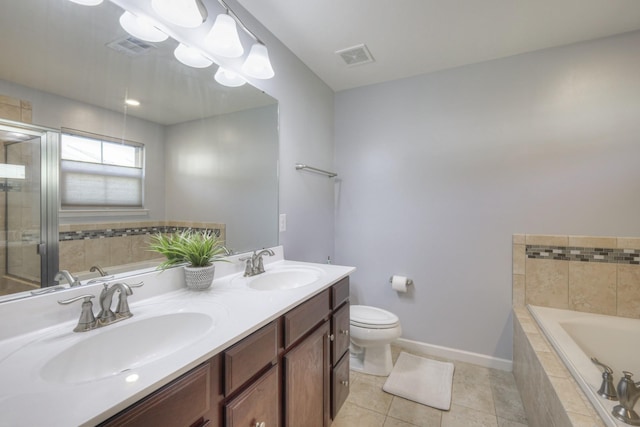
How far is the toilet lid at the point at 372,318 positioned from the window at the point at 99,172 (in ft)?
5.22

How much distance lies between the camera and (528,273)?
2070mm

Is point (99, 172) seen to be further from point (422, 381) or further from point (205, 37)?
point (422, 381)

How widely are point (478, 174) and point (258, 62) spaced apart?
5.90 ft

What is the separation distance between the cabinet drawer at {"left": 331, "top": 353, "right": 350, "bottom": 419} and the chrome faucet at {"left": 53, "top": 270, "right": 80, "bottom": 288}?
1.23 m

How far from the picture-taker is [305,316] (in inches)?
48.6

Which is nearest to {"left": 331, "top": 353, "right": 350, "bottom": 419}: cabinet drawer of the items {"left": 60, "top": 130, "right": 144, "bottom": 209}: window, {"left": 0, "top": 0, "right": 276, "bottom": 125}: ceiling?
{"left": 60, "top": 130, "right": 144, "bottom": 209}: window

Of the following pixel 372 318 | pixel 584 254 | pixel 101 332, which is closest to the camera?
pixel 101 332

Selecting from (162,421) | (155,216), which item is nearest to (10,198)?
(155,216)

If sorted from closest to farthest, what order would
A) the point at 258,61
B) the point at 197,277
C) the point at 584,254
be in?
the point at 197,277 → the point at 258,61 → the point at 584,254

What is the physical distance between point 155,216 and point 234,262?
1.66 ft

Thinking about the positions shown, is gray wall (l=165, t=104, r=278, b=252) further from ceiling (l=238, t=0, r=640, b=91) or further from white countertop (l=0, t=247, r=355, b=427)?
ceiling (l=238, t=0, r=640, b=91)

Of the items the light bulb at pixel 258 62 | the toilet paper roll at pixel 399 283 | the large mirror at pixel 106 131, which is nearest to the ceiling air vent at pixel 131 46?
the large mirror at pixel 106 131

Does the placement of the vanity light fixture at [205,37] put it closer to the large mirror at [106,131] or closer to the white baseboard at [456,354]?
the large mirror at [106,131]

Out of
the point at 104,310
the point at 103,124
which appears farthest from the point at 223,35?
the point at 104,310
